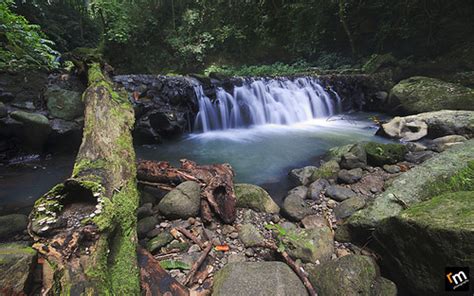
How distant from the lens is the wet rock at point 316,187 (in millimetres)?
3824

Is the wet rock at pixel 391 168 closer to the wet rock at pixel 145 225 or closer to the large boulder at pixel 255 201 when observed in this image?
the large boulder at pixel 255 201

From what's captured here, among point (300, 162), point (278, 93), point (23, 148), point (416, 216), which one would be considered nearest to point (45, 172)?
point (23, 148)

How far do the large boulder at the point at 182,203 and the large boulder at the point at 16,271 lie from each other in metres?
1.61

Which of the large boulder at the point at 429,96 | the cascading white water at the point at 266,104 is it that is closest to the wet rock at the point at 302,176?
the cascading white water at the point at 266,104

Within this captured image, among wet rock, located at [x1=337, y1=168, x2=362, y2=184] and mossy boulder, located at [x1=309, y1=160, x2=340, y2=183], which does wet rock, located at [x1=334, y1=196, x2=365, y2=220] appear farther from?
mossy boulder, located at [x1=309, y1=160, x2=340, y2=183]

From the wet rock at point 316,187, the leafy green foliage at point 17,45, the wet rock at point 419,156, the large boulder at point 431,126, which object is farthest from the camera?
the large boulder at point 431,126

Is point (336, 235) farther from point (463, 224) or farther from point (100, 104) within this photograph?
point (100, 104)

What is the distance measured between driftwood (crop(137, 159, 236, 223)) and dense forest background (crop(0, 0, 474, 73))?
12.4m

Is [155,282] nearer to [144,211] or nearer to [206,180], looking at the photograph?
[144,211]

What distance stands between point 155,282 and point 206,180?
5.75ft

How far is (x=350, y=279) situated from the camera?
1.91m

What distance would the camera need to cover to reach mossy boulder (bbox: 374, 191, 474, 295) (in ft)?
5.32

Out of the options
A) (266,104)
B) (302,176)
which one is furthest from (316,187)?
(266,104)

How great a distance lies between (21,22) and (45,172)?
396cm
